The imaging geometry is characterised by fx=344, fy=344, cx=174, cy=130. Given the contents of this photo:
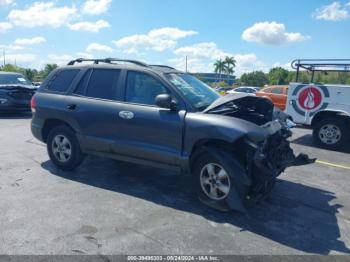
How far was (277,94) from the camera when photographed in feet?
50.2

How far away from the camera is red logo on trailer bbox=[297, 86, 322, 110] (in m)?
8.69

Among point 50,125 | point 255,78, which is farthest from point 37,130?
point 255,78

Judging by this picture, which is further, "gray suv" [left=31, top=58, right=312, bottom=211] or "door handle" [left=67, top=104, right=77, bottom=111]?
"door handle" [left=67, top=104, right=77, bottom=111]

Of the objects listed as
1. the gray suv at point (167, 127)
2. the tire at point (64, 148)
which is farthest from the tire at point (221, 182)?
the tire at point (64, 148)

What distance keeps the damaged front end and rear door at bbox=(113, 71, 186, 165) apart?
22.2 inches

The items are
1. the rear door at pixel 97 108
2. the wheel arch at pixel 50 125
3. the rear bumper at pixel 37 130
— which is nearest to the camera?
the rear door at pixel 97 108

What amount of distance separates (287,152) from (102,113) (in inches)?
111

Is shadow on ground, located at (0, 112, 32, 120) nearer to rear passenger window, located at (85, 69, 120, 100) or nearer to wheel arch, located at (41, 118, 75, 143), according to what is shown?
wheel arch, located at (41, 118, 75, 143)

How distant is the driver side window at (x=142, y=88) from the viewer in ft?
16.2

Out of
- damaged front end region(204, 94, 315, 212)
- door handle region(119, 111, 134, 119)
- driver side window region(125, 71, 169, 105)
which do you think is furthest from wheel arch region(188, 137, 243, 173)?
door handle region(119, 111, 134, 119)

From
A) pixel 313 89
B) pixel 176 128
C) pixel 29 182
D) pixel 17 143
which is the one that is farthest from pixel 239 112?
pixel 17 143

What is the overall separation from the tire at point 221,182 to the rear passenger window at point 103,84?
1.82m

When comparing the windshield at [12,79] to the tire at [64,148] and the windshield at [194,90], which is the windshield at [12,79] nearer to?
the tire at [64,148]

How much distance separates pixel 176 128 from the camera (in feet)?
15.0
